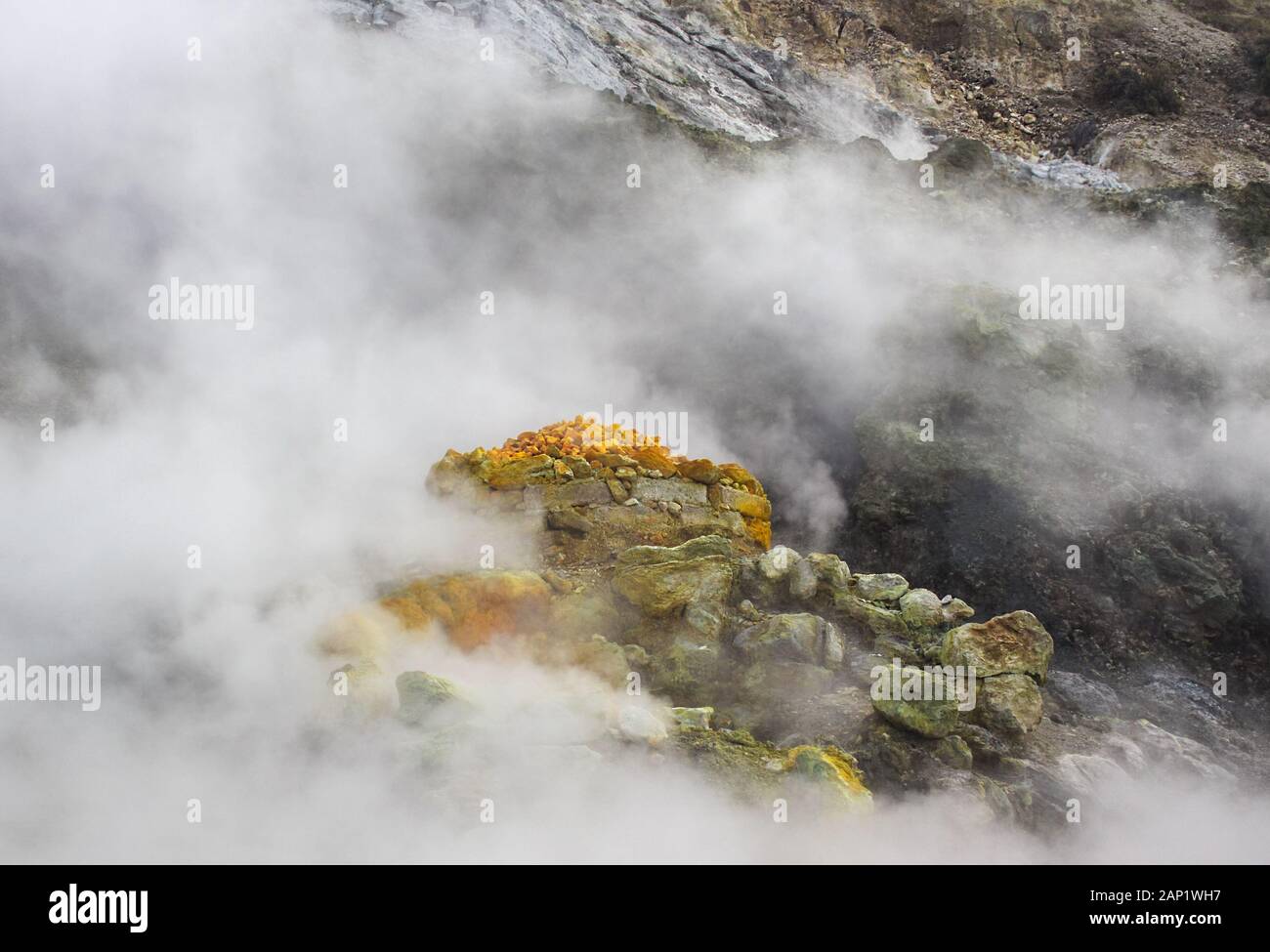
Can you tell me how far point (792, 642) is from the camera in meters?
6.70

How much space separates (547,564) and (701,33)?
15092mm

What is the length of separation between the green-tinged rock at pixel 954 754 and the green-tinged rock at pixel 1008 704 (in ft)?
1.60

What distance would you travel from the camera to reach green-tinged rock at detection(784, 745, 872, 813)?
4.97 metres

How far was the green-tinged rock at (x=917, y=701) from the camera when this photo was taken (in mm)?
5930

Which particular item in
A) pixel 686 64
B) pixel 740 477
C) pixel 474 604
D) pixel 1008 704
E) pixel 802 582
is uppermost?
pixel 686 64

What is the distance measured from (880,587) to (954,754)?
7.36 feet

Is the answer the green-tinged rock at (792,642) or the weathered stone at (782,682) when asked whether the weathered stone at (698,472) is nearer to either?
the green-tinged rock at (792,642)

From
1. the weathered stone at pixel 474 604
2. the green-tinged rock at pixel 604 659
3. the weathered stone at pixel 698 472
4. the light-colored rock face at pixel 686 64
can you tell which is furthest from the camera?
the light-colored rock face at pixel 686 64

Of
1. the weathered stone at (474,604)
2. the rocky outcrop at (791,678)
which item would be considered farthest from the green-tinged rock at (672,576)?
the weathered stone at (474,604)

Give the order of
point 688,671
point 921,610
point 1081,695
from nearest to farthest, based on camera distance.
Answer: point 688,671 < point 1081,695 < point 921,610

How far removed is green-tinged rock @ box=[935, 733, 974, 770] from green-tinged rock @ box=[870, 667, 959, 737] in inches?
3.2

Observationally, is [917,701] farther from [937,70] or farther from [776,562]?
[937,70]

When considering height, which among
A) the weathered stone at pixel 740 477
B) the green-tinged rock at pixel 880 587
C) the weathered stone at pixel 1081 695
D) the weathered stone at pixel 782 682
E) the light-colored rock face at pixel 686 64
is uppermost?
the light-colored rock face at pixel 686 64

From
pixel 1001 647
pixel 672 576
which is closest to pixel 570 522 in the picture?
pixel 672 576
